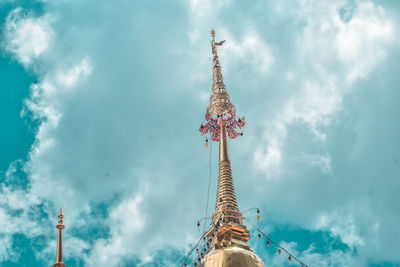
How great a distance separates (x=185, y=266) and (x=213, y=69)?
664 inches

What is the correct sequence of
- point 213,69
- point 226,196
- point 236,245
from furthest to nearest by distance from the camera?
point 213,69, point 226,196, point 236,245

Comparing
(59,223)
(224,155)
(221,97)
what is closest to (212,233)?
(224,155)

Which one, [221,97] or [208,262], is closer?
[208,262]

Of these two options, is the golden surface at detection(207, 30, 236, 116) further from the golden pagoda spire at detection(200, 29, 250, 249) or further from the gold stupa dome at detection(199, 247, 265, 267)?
the gold stupa dome at detection(199, 247, 265, 267)

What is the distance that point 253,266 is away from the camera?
28.3m

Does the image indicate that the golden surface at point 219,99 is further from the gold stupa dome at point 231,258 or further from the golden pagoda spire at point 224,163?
the gold stupa dome at point 231,258

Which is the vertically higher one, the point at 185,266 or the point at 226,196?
the point at 226,196

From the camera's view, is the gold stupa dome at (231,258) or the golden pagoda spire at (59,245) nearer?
the golden pagoda spire at (59,245)

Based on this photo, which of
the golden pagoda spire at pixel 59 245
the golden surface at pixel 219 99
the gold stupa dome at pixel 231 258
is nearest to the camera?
the golden pagoda spire at pixel 59 245

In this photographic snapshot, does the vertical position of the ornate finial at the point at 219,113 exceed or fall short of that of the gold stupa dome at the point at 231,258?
it exceeds it

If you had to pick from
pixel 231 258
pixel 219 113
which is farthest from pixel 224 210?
pixel 219 113

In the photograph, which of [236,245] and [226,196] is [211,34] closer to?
[226,196]

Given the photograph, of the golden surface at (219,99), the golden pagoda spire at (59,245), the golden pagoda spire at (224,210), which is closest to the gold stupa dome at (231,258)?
the golden pagoda spire at (224,210)

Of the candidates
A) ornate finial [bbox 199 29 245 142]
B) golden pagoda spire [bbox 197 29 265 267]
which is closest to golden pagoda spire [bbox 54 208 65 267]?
golden pagoda spire [bbox 197 29 265 267]
